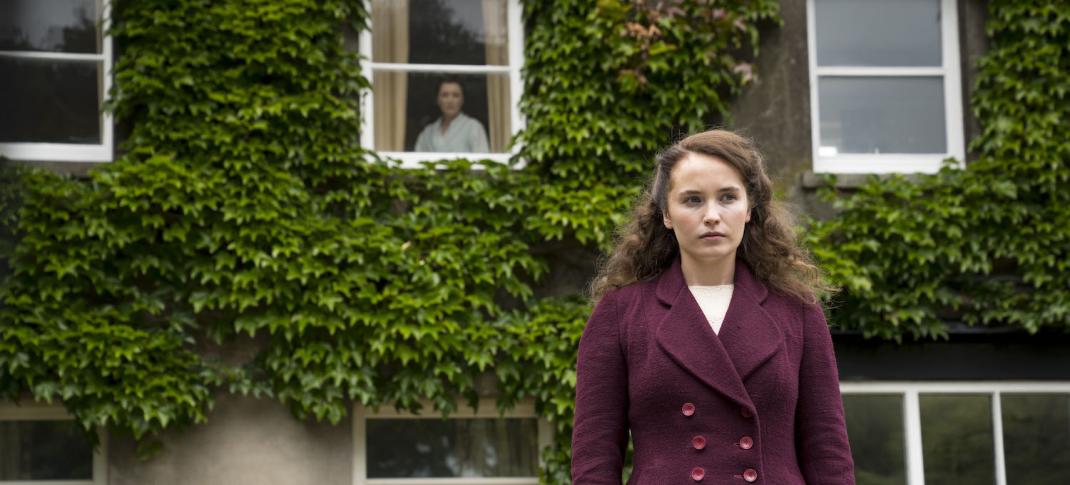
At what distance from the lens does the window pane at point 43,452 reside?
301 inches

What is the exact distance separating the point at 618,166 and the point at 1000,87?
7.77ft

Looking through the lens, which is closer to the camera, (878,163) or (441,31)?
(441,31)

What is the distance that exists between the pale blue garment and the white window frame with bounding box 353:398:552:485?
1.49 metres

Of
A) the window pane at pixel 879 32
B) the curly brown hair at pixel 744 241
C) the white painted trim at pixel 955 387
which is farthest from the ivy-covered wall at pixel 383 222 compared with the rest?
the curly brown hair at pixel 744 241

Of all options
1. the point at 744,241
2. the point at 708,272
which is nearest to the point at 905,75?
the point at 744,241

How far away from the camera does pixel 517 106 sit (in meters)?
8.15

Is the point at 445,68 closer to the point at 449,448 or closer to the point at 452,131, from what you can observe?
the point at 452,131

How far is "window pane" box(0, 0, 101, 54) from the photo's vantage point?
314 inches

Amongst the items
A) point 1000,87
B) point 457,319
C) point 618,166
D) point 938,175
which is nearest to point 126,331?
point 457,319

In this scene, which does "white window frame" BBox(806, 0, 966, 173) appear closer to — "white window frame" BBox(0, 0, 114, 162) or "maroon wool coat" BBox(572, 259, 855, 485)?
"white window frame" BBox(0, 0, 114, 162)

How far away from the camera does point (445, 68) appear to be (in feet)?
27.2

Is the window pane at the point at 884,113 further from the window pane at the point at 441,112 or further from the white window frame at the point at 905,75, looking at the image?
the window pane at the point at 441,112

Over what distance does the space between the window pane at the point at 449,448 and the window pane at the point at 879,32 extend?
3.07 metres

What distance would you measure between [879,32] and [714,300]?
5.91m
